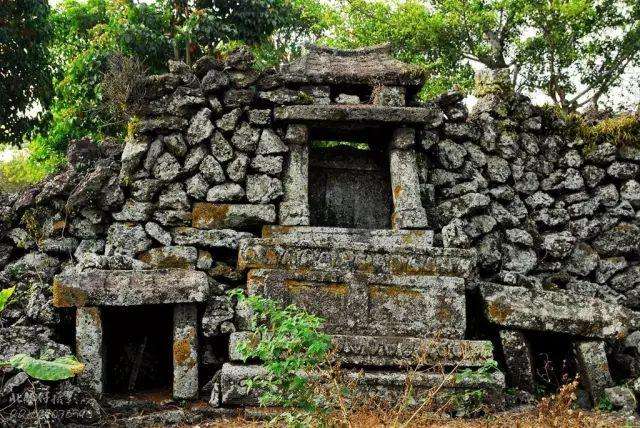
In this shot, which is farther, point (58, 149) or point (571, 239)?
point (58, 149)

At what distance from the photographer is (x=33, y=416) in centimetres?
475

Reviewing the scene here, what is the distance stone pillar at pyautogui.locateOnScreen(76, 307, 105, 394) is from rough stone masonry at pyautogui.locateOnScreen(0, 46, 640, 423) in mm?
17

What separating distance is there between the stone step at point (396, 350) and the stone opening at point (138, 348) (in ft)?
3.55

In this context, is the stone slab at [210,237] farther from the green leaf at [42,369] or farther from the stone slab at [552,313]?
the green leaf at [42,369]

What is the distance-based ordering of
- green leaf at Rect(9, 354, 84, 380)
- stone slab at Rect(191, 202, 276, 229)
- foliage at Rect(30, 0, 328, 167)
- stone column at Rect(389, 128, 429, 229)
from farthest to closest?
foliage at Rect(30, 0, 328, 167), stone column at Rect(389, 128, 429, 229), stone slab at Rect(191, 202, 276, 229), green leaf at Rect(9, 354, 84, 380)

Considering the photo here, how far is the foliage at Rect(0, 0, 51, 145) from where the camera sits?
10.3 m

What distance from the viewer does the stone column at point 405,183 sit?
673 centimetres

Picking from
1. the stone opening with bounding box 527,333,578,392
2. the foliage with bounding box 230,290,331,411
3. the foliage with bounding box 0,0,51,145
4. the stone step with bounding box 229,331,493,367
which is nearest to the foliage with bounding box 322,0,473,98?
the foliage with bounding box 0,0,51,145

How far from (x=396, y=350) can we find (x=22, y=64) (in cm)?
808

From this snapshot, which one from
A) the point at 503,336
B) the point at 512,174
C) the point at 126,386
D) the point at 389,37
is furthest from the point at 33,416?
the point at 389,37

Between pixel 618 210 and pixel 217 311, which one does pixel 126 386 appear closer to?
pixel 217 311

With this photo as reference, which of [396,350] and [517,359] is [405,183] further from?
[517,359]

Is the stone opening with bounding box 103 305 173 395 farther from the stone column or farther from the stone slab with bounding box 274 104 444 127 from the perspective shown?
the stone column

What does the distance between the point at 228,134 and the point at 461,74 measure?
988 centimetres
